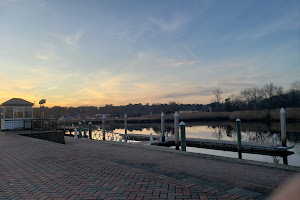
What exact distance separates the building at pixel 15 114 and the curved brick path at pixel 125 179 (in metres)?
13.5

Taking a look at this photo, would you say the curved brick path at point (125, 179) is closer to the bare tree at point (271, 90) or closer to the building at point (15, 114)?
the building at point (15, 114)

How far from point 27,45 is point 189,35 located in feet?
44.7

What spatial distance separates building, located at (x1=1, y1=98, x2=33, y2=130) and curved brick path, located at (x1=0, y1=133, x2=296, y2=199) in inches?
532

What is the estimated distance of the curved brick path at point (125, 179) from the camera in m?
4.32

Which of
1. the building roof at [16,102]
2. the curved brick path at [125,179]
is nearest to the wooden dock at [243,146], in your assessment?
the curved brick path at [125,179]

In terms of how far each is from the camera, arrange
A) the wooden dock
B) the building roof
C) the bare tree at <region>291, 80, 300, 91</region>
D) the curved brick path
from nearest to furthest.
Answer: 1. the curved brick path
2. the wooden dock
3. the building roof
4. the bare tree at <region>291, 80, 300, 91</region>

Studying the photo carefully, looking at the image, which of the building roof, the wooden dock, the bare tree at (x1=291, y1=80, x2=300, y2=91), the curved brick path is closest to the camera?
the curved brick path

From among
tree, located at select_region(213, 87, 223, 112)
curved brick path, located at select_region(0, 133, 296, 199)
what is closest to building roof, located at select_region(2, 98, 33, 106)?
curved brick path, located at select_region(0, 133, 296, 199)

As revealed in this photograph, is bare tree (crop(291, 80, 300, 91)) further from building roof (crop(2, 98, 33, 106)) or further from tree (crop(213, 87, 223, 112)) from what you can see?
building roof (crop(2, 98, 33, 106))

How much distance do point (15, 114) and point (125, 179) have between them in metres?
19.3

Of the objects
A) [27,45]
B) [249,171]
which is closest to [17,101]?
[27,45]

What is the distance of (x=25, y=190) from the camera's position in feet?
15.1

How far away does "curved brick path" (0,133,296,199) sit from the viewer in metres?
4.32

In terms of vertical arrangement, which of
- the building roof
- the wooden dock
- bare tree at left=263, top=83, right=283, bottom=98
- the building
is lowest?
the wooden dock
